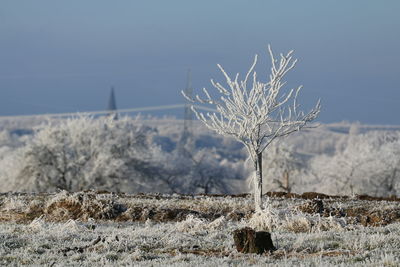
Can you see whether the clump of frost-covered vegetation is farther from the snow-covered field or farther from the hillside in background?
the snow-covered field

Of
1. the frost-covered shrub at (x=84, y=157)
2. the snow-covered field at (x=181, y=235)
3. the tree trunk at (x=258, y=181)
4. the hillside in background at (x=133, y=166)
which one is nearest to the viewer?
the snow-covered field at (x=181, y=235)

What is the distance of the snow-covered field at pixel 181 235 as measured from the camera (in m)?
9.90

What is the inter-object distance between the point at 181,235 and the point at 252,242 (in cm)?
252

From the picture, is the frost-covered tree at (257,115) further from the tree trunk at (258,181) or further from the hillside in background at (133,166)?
the hillside in background at (133,166)

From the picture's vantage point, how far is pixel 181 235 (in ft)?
41.9

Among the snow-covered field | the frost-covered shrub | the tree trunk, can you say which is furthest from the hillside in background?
the tree trunk

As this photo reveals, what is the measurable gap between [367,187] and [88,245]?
59089 millimetres

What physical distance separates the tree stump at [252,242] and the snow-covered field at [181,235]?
23cm

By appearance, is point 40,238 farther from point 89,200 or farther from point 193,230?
A: point 89,200

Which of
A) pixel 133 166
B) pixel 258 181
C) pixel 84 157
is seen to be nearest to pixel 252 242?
pixel 258 181

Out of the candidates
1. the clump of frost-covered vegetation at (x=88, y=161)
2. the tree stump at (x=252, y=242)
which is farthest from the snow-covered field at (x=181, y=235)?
the clump of frost-covered vegetation at (x=88, y=161)

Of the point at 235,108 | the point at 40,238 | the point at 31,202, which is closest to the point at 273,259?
the point at 40,238

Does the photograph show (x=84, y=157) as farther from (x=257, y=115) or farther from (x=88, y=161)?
(x=257, y=115)

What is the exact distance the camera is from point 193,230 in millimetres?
13891
